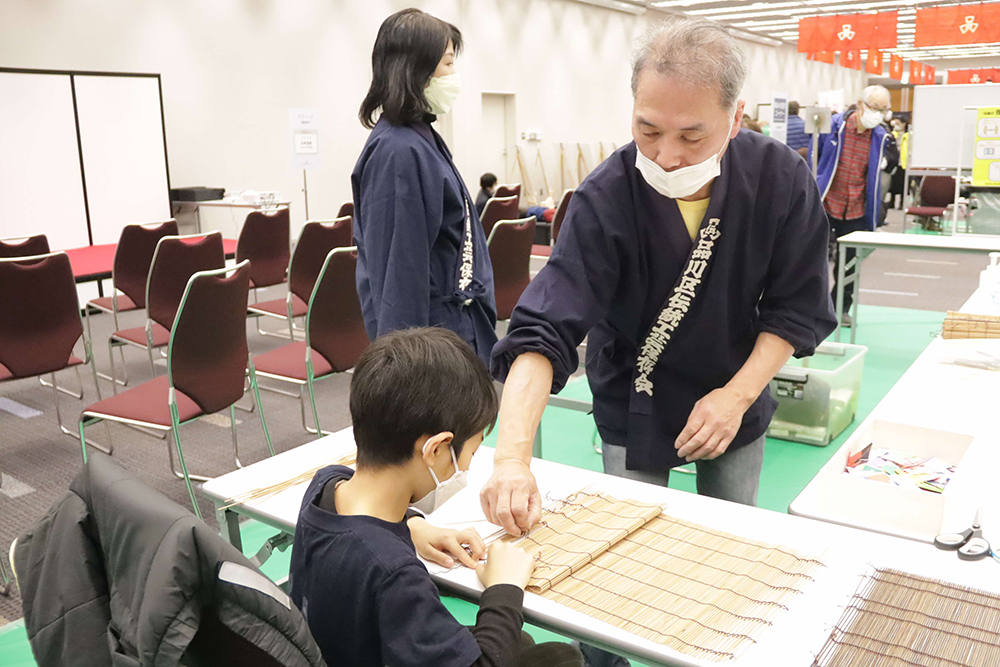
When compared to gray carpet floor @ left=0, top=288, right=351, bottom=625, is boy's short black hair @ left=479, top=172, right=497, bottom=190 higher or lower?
higher

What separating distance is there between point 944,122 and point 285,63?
6.22 metres

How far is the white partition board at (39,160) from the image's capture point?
627 centimetres

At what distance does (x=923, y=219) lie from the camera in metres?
9.25

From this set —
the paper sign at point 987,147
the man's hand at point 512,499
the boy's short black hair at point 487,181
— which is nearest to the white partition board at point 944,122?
the paper sign at point 987,147

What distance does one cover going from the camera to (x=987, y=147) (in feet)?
13.8

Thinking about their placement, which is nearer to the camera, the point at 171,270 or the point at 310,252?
the point at 171,270

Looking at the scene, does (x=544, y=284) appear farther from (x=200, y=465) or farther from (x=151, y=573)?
(x=200, y=465)

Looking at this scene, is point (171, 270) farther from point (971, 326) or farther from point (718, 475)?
Result: point (971, 326)

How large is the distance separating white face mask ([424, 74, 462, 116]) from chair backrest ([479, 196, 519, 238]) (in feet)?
11.0

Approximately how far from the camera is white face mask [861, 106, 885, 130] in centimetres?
496

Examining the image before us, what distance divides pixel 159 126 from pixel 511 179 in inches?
213

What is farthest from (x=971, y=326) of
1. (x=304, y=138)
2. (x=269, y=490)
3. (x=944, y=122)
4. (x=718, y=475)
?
(x=304, y=138)

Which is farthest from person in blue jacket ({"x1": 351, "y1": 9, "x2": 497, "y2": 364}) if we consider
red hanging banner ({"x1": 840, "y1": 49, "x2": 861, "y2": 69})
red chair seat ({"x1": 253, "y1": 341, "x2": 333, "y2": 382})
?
red hanging banner ({"x1": 840, "y1": 49, "x2": 861, "y2": 69})

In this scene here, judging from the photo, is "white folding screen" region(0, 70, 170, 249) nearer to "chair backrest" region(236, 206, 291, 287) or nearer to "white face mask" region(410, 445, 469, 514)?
"chair backrest" region(236, 206, 291, 287)
